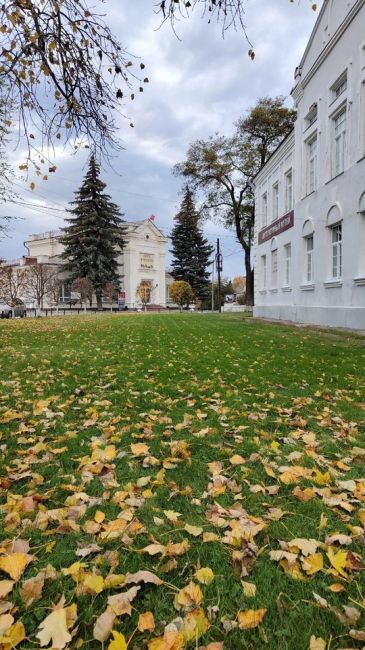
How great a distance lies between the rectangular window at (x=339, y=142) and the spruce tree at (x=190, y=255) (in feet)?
169

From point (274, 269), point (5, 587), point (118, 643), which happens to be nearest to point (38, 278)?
point (274, 269)

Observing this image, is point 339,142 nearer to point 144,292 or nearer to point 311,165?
point 311,165

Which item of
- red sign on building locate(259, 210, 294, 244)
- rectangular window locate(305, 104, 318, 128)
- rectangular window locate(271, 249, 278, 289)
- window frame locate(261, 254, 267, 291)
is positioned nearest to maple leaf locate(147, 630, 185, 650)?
rectangular window locate(305, 104, 318, 128)

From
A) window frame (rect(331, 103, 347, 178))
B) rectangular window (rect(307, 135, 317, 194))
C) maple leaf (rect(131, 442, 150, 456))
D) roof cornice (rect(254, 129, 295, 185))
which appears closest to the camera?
maple leaf (rect(131, 442, 150, 456))

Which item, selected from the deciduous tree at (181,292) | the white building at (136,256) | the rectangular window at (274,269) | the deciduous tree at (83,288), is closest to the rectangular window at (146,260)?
the white building at (136,256)

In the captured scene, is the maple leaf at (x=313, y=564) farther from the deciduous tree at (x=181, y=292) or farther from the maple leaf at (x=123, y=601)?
the deciduous tree at (x=181, y=292)

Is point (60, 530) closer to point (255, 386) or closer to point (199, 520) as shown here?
point (199, 520)

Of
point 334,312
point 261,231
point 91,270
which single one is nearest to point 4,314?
point 91,270

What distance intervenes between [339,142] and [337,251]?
12.3 feet

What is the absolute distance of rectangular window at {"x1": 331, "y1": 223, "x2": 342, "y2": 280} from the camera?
Result: 1414 cm

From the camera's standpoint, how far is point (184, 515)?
2531 millimetres

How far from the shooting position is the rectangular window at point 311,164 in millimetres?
16617

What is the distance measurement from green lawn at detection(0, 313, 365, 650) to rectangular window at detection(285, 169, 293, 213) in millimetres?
16686

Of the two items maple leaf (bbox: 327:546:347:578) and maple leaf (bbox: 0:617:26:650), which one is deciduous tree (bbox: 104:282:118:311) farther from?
maple leaf (bbox: 0:617:26:650)
